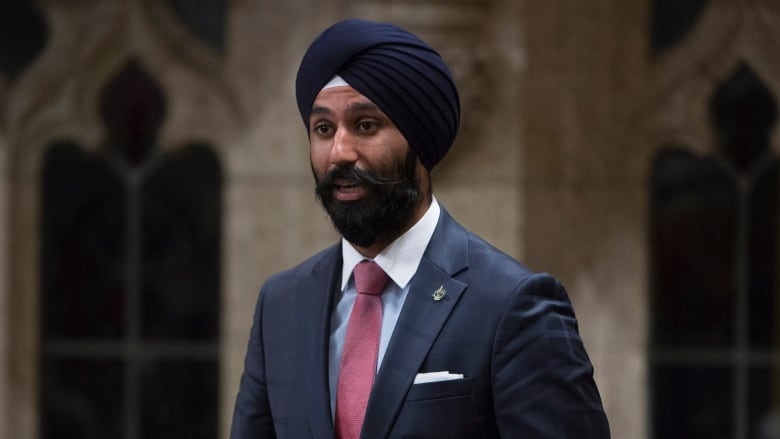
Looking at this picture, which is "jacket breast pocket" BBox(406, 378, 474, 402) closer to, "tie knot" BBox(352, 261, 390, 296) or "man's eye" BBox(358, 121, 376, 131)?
"tie knot" BBox(352, 261, 390, 296)

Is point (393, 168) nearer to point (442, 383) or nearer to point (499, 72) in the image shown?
point (442, 383)

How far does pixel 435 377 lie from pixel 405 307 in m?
0.13

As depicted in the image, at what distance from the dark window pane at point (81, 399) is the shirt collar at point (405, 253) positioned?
11.0 ft

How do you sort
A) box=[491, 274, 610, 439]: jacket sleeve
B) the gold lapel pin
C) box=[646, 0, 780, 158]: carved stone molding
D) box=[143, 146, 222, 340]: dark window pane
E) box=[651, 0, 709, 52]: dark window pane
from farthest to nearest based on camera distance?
box=[143, 146, 222, 340]: dark window pane → box=[651, 0, 709, 52]: dark window pane → box=[646, 0, 780, 158]: carved stone molding → the gold lapel pin → box=[491, 274, 610, 439]: jacket sleeve

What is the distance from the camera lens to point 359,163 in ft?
5.99

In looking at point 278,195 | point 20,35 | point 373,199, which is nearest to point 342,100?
point 373,199

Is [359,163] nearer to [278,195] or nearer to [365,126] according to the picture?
[365,126]

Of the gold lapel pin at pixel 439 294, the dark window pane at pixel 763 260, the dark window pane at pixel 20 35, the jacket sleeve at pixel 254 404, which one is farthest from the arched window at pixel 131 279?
the gold lapel pin at pixel 439 294

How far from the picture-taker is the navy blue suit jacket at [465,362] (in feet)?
5.83

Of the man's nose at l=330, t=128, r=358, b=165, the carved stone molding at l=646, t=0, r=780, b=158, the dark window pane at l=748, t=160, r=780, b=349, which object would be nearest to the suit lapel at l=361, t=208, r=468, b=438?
the man's nose at l=330, t=128, r=358, b=165

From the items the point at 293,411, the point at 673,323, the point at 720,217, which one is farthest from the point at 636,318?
the point at 293,411

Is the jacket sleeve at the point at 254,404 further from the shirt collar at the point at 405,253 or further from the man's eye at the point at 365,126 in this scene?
the man's eye at the point at 365,126

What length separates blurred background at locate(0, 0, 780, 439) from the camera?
467 cm

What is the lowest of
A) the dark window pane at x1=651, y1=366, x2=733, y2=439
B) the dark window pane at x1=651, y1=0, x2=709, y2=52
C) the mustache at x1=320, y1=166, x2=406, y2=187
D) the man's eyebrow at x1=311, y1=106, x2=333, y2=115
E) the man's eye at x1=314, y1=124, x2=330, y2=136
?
the dark window pane at x1=651, y1=366, x2=733, y2=439
